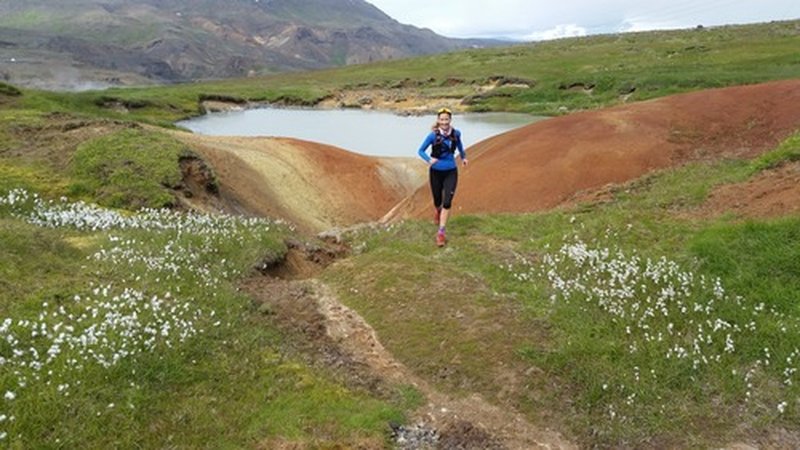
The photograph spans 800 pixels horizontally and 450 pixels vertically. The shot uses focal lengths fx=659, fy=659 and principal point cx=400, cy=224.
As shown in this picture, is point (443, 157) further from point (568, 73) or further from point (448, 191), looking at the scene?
point (568, 73)

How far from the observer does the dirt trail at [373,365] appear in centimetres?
849

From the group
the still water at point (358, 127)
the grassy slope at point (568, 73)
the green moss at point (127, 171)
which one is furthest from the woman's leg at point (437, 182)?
the grassy slope at point (568, 73)

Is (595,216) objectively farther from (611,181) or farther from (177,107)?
(177,107)

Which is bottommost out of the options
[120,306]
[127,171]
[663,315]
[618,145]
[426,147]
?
[663,315]

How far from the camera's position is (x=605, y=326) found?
10398 millimetres

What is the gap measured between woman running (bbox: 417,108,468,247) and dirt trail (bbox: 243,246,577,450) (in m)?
3.52

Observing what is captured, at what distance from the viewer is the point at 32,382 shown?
7328 mm

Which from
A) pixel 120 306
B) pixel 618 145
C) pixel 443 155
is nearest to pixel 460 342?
pixel 120 306

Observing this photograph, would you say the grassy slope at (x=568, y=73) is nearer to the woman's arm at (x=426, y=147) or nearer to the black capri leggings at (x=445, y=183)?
the black capri leggings at (x=445, y=183)

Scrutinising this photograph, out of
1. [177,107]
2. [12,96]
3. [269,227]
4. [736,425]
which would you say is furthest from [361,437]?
[177,107]

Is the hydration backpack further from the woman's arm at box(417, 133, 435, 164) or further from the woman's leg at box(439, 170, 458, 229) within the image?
the woman's leg at box(439, 170, 458, 229)

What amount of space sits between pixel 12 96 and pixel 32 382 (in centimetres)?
3601

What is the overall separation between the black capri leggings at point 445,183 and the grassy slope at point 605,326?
106cm

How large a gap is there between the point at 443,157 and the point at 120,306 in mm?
7796
